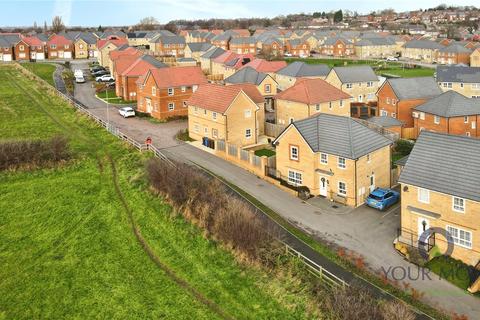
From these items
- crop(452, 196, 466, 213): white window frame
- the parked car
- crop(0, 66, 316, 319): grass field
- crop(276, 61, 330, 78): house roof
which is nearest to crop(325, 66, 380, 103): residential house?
crop(276, 61, 330, 78): house roof

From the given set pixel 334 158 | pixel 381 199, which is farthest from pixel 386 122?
pixel 381 199

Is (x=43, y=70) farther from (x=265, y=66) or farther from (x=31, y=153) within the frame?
(x=31, y=153)

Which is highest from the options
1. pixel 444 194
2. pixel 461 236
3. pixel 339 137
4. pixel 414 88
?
pixel 414 88

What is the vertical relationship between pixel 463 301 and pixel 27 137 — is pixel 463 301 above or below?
below

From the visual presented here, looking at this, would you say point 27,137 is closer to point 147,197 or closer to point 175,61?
point 147,197

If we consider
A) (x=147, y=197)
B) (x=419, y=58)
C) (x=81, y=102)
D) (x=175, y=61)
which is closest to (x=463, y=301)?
(x=147, y=197)

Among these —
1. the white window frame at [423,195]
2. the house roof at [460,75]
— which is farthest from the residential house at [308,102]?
the house roof at [460,75]

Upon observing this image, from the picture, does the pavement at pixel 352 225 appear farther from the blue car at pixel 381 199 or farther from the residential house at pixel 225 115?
the residential house at pixel 225 115

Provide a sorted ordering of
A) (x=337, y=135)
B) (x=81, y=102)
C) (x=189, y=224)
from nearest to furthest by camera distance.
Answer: (x=189, y=224) < (x=337, y=135) < (x=81, y=102)
